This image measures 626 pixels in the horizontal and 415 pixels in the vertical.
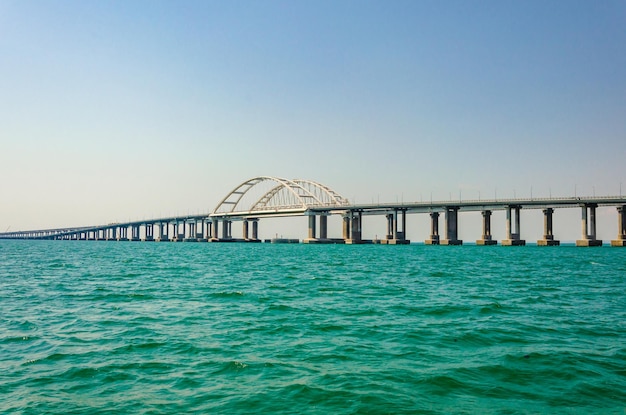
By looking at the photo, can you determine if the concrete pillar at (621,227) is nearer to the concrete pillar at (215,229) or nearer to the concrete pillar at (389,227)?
the concrete pillar at (389,227)

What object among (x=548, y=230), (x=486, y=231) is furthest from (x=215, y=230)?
(x=548, y=230)

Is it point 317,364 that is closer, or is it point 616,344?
point 317,364

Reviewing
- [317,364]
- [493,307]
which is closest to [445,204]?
[493,307]

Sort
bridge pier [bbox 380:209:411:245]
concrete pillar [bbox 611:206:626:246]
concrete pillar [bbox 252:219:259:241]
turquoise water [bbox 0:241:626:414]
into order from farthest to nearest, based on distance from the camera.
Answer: concrete pillar [bbox 252:219:259:241] < bridge pier [bbox 380:209:411:245] < concrete pillar [bbox 611:206:626:246] < turquoise water [bbox 0:241:626:414]

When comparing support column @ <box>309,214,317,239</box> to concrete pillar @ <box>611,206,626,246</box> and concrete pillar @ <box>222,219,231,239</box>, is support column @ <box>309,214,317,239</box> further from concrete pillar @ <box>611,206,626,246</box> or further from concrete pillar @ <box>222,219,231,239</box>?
concrete pillar @ <box>611,206,626,246</box>

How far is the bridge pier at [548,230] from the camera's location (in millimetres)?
119062

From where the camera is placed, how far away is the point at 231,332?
1362 centimetres

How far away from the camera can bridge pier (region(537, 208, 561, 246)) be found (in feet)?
391

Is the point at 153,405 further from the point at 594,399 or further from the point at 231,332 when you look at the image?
the point at 594,399

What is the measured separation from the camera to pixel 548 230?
4732 inches

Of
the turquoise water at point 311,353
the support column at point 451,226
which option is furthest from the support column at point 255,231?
the turquoise water at point 311,353

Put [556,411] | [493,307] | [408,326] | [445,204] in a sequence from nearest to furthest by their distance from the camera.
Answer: [556,411] < [408,326] < [493,307] < [445,204]

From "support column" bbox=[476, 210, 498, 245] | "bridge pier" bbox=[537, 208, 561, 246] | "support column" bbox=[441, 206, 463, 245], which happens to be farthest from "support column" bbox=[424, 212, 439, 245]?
"bridge pier" bbox=[537, 208, 561, 246]

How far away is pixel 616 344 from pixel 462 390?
20.1 ft
